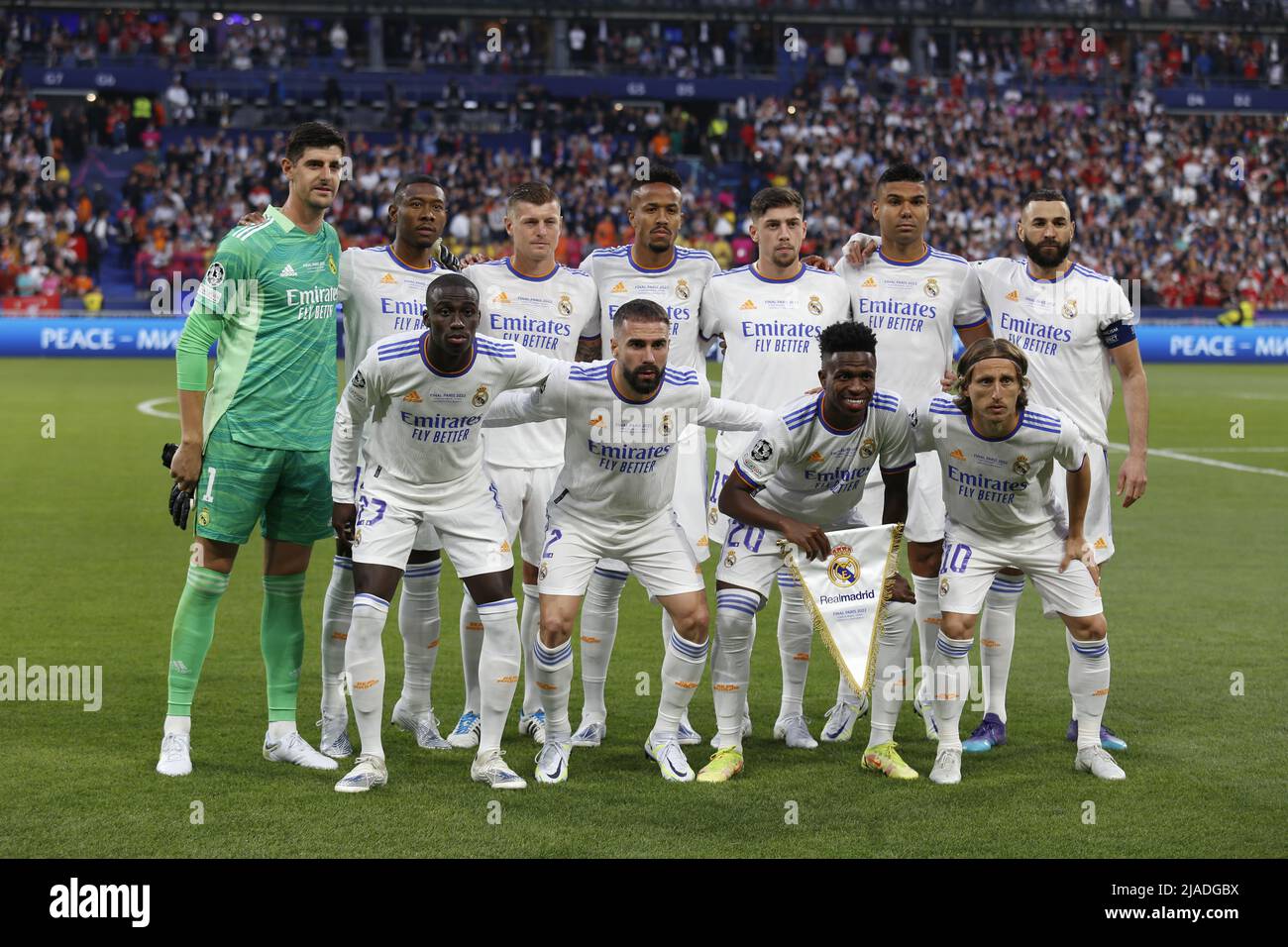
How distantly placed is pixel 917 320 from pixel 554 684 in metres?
2.46

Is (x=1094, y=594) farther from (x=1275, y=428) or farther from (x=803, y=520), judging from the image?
(x=1275, y=428)

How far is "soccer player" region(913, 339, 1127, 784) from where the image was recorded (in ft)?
20.2

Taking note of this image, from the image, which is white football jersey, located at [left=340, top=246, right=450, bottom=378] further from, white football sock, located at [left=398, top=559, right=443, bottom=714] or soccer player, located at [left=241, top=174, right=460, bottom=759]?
white football sock, located at [left=398, top=559, right=443, bottom=714]

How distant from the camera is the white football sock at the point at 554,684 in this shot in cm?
627

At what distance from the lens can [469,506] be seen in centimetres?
620

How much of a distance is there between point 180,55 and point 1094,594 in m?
38.1

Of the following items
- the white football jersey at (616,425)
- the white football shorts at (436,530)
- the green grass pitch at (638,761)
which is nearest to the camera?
the green grass pitch at (638,761)

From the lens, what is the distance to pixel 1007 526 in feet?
21.0

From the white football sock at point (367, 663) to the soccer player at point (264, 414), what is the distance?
329 mm

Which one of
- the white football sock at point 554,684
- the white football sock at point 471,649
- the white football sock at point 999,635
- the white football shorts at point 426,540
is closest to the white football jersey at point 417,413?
the white football shorts at point 426,540

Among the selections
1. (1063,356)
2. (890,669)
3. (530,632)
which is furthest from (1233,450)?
(530,632)

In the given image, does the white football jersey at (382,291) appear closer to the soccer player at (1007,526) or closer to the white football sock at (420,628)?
the white football sock at (420,628)

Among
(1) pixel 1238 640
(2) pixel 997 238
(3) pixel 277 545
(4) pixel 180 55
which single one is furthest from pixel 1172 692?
(4) pixel 180 55

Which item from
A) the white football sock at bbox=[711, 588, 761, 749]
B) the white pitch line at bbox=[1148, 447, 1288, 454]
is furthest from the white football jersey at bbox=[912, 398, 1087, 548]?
the white pitch line at bbox=[1148, 447, 1288, 454]
